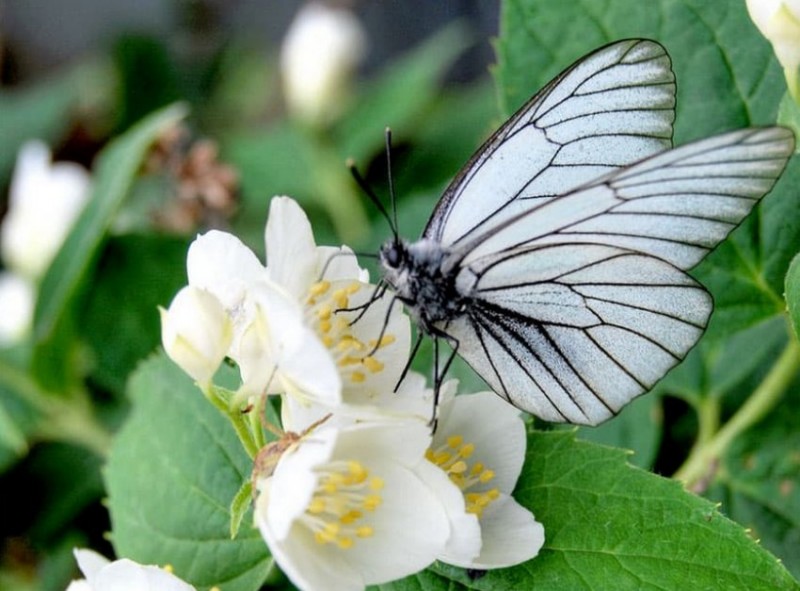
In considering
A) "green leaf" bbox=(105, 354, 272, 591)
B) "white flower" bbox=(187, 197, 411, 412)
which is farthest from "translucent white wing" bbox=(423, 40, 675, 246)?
"green leaf" bbox=(105, 354, 272, 591)

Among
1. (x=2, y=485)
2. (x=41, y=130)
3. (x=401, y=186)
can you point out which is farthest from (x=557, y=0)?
(x=41, y=130)

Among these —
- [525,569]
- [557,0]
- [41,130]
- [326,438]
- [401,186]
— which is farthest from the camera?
[41,130]

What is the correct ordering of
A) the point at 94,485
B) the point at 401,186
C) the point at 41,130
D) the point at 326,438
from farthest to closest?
the point at 41,130
the point at 401,186
the point at 94,485
the point at 326,438

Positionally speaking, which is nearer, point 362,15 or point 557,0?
point 557,0

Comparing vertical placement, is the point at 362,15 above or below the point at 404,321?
above

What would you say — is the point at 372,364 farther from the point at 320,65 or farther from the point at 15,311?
the point at 320,65

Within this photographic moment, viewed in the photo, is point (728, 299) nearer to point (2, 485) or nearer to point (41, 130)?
point (2, 485)

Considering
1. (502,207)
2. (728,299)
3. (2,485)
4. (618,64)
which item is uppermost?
(618,64)

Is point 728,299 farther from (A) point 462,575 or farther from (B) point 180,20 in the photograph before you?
(B) point 180,20
